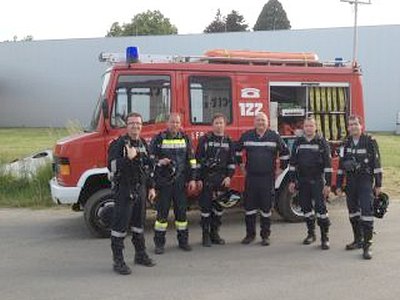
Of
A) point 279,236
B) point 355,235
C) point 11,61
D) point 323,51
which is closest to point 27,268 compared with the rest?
point 279,236

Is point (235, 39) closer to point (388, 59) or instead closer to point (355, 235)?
point (388, 59)

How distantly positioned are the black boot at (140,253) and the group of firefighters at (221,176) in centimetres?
1

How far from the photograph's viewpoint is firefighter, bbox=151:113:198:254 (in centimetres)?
753

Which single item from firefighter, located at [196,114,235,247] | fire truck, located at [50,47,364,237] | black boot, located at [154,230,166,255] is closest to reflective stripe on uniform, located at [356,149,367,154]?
firefighter, located at [196,114,235,247]

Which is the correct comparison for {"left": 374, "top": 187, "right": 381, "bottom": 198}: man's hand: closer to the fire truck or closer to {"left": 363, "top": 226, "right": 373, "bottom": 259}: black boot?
{"left": 363, "top": 226, "right": 373, "bottom": 259}: black boot

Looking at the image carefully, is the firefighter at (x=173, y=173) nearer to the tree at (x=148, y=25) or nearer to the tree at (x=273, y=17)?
the tree at (x=148, y=25)

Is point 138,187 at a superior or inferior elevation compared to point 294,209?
superior

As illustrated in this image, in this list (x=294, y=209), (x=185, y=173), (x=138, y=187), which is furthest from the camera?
(x=294, y=209)

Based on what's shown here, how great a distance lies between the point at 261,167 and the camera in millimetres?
8031

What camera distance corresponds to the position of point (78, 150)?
27.4 feet

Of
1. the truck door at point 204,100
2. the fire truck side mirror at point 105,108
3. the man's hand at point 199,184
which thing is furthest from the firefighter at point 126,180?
the truck door at point 204,100

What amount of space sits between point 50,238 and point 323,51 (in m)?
34.3

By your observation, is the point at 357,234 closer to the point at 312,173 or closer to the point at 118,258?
the point at 312,173

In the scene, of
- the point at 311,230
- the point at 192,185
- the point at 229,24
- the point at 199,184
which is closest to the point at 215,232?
the point at 199,184
